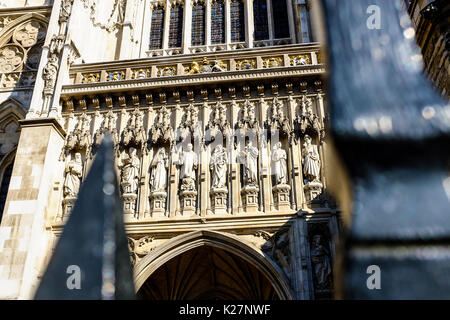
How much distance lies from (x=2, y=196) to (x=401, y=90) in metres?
12.8

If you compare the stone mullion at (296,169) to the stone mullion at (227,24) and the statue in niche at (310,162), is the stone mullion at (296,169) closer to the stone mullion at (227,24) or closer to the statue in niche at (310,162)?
the statue in niche at (310,162)

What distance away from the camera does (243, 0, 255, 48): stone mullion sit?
16.0 meters

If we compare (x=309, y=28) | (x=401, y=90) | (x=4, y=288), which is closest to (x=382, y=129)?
(x=401, y=90)

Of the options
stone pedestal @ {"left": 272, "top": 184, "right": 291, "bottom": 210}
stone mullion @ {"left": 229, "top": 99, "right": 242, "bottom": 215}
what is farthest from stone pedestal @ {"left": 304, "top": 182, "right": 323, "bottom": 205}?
stone mullion @ {"left": 229, "top": 99, "right": 242, "bottom": 215}

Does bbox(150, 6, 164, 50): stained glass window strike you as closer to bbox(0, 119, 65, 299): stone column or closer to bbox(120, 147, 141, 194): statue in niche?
bbox(0, 119, 65, 299): stone column

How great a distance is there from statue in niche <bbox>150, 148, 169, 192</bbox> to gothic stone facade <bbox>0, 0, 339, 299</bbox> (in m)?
0.03

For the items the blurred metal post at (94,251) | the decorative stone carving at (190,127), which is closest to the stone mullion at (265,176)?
the decorative stone carving at (190,127)

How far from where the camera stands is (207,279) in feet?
37.6

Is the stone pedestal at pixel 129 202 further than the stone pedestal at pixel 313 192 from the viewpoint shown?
Yes

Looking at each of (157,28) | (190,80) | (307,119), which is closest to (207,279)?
(307,119)

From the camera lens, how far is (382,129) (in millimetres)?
1134

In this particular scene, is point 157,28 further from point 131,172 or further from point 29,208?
point 29,208

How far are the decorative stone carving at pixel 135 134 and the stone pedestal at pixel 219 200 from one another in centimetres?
218

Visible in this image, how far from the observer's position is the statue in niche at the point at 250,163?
1011 centimetres
